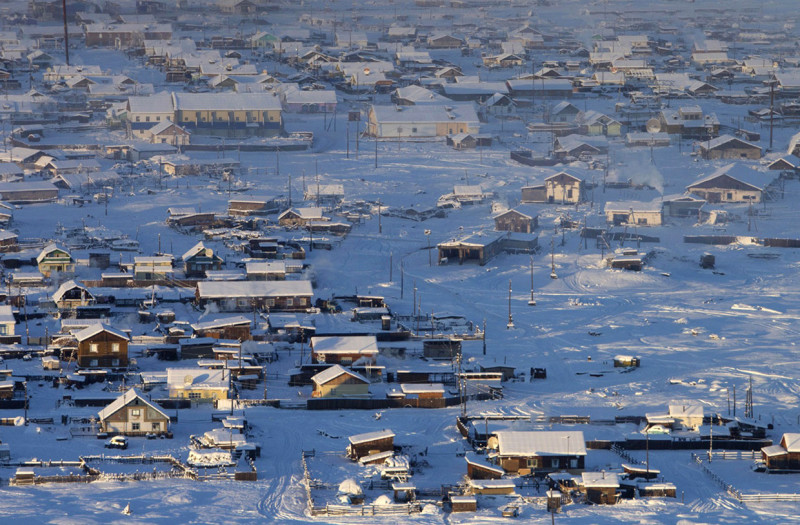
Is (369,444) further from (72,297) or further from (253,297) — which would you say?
(72,297)

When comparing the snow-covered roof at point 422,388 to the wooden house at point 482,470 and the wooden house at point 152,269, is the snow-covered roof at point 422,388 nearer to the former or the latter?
the wooden house at point 482,470

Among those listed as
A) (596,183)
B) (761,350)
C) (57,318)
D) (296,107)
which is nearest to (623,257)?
(761,350)

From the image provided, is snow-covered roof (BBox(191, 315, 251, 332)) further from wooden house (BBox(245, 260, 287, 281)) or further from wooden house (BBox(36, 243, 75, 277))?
wooden house (BBox(36, 243, 75, 277))

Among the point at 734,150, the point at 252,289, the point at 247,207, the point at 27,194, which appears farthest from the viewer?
the point at 734,150

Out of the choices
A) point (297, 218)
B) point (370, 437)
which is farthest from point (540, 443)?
point (297, 218)

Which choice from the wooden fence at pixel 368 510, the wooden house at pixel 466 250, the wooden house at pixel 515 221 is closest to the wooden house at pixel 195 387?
the wooden fence at pixel 368 510

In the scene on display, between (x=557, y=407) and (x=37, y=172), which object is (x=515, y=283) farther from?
(x=37, y=172)
